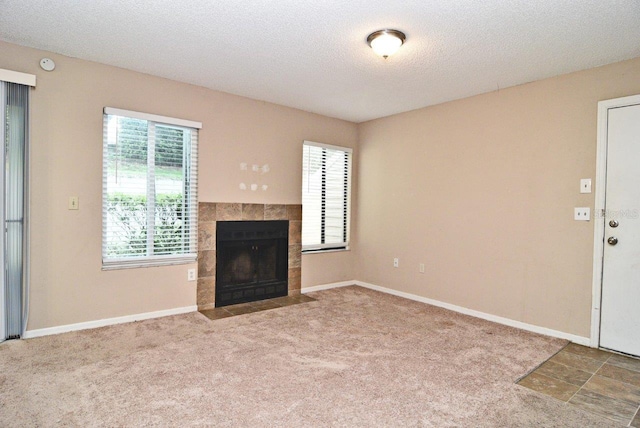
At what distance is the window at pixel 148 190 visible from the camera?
3.54 m

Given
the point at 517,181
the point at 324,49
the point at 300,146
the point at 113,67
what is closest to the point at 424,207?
the point at 517,181

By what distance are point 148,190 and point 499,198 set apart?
3.78m

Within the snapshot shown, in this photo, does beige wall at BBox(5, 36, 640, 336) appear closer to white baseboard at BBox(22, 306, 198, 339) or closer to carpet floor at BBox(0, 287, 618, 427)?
white baseboard at BBox(22, 306, 198, 339)

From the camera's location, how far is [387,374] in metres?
2.57

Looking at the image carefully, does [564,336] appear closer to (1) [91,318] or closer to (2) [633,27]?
(2) [633,27]

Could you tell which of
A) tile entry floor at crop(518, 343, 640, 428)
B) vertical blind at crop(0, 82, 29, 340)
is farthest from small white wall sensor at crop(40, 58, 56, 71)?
tile entry floor at crop(518, 343, 640, 428)

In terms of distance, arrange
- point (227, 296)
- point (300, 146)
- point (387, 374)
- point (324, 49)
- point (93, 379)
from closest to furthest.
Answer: point (93, 379), point (387, 374), point (324, 49), point (227, 296), point (300, 146)

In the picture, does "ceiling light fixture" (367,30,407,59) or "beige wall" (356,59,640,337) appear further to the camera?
"beige wall" (356,59,640,337)

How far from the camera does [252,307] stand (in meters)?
4.23

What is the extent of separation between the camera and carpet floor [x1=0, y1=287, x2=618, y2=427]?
80.2 inches

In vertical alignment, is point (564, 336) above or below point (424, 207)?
below

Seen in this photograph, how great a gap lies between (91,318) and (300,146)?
3.14 meters

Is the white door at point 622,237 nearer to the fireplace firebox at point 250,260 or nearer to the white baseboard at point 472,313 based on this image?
the white baseboard at point 472,313

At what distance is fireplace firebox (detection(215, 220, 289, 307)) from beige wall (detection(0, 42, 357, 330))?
1.21ft
